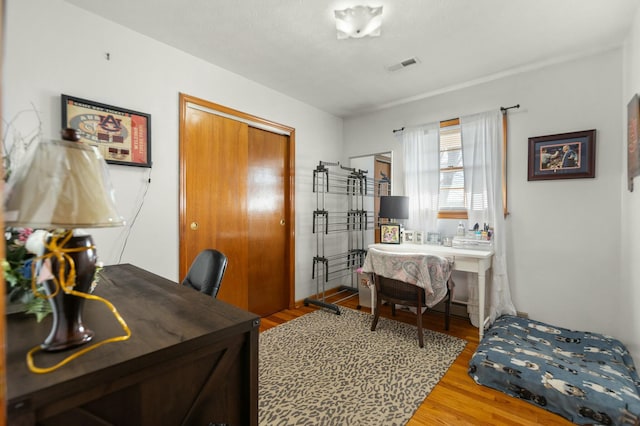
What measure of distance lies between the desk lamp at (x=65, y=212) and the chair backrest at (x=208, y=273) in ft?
2.46

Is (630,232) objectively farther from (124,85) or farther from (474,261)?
(124,85)

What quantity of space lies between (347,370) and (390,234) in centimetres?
173

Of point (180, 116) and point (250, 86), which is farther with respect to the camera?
point (250, 86)

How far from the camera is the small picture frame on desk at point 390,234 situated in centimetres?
347

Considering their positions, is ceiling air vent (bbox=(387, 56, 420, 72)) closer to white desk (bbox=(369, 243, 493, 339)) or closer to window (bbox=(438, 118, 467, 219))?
window (bbox=(438, 118, 467, 219))

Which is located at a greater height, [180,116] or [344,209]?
[180,116]

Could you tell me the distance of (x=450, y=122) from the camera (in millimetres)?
3318

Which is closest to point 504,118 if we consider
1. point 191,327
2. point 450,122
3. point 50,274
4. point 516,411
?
point 450,122

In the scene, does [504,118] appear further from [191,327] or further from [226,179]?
[191,327]

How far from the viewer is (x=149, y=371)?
0.81 metres

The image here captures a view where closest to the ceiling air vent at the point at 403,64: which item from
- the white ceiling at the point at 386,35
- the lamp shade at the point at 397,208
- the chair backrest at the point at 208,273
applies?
the white ceiling at the point at 386,35

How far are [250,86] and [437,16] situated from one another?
1884 millimetres

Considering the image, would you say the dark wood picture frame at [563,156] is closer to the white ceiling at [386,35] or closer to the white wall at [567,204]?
the white wall at [567,204]

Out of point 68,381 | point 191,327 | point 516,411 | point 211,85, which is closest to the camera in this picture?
point 68,381
